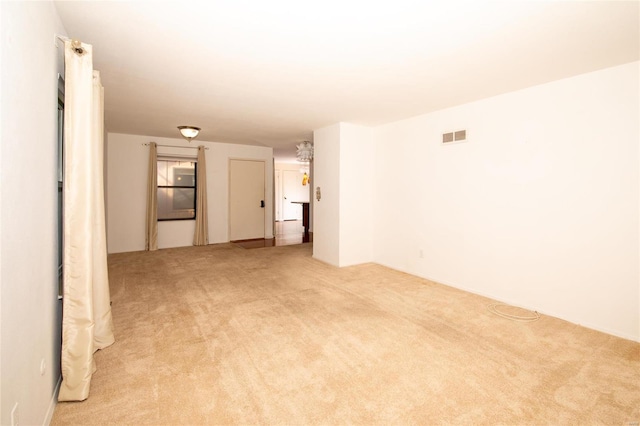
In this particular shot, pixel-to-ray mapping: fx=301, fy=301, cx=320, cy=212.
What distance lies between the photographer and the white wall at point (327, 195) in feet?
17.5

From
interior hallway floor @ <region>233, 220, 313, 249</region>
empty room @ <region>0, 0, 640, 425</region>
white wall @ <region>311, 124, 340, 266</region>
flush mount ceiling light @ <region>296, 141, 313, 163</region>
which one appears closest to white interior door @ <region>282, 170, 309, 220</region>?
interior hallway floor @ <region>233, 220, 313, 249</region>

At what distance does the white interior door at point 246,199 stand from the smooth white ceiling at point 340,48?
368 centimetres

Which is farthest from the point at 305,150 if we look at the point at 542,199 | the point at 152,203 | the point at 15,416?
the point at 15,416

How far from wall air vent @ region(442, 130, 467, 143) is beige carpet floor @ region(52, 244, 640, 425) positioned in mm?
2097

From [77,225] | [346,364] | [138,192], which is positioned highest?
[138,192]

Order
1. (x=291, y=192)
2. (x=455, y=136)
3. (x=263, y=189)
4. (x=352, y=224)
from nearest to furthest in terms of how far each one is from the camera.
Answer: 1. (x=455, y=136)
2. (x=352, y=224)
3. (x=263, y=189)
4. (x=291, y=192)

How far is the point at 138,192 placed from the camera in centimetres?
664

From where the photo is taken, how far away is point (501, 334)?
283 cm

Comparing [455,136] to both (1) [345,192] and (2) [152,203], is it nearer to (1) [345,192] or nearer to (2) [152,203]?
(1) [345,192]

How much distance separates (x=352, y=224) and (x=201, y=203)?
381cm

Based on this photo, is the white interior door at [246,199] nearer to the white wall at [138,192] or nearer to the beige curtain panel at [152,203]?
the white wall at [138,192]

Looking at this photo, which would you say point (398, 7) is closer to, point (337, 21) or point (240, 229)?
point (337, 21)

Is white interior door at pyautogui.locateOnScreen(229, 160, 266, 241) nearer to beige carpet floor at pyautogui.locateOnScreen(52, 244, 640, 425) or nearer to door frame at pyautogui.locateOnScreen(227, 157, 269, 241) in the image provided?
door frame at pyautogui.locateOnScreen(227, 157, 269, 241)

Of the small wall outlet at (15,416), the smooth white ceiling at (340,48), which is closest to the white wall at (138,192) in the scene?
the smooth white ceiling at (340,48)
